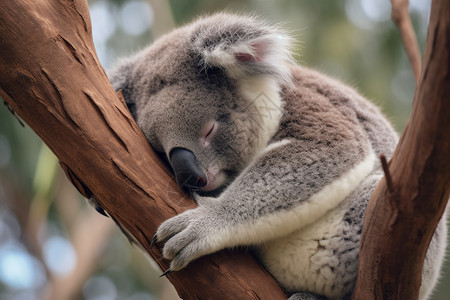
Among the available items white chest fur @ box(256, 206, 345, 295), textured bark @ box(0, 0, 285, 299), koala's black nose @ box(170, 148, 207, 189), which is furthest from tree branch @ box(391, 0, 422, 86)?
textured bark @ box(0, 0, 285, 299)

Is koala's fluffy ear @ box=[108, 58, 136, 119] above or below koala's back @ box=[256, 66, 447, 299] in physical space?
above

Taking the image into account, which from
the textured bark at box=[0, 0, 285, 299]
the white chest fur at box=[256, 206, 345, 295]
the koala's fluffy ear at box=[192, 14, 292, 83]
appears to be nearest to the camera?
the textured bark at box=[0, 0, 285, 299]

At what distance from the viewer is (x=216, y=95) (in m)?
2.50

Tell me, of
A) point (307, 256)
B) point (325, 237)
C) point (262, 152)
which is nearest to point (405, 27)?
point (262, 152)

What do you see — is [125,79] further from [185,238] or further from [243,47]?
[185,238]

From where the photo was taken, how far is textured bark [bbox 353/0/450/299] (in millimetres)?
1265

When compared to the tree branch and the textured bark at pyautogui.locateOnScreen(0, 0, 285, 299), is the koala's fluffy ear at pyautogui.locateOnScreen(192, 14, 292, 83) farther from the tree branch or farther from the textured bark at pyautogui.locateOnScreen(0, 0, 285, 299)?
the tree branch

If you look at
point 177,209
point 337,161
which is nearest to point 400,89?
point 337,161

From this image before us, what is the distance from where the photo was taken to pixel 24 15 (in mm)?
1995

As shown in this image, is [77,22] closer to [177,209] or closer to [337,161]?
[177,209]

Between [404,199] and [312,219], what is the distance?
74cm

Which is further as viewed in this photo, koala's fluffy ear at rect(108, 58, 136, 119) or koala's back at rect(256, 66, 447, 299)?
koala's fluffy ear at rect(108, 58, 136, 119)

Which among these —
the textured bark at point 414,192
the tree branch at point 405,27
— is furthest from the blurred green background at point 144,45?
the textured bark at point 414,192

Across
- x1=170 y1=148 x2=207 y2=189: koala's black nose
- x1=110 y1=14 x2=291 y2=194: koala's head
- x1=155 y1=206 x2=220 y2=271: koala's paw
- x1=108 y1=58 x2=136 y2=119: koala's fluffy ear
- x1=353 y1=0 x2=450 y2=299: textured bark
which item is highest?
x1=108 y1=58 x2=136 y2=119: koala's fluffy ear
